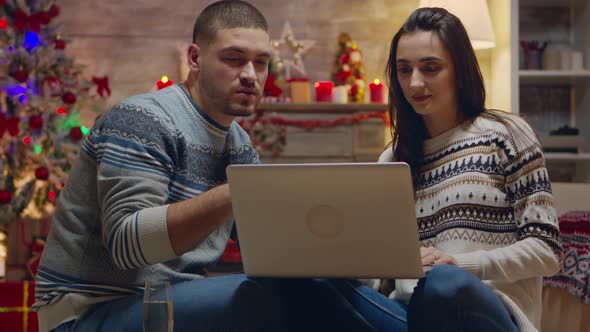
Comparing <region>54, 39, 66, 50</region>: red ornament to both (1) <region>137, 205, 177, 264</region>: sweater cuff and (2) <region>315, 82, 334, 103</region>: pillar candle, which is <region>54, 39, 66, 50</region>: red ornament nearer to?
(2) <region>315, 82, 334, 103</region>: pillar candle

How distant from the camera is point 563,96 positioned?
4.62m

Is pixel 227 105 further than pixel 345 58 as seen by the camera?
No

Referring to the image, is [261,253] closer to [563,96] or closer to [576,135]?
[576,135]

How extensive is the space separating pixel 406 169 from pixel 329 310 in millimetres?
422

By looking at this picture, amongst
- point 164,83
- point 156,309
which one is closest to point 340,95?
point 164,83

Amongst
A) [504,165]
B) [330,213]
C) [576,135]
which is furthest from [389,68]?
[576,135]

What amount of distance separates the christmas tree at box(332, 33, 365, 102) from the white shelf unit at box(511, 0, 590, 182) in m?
A: 0.94

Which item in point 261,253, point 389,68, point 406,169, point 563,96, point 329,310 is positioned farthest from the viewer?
point 563,96

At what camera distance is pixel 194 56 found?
177cm

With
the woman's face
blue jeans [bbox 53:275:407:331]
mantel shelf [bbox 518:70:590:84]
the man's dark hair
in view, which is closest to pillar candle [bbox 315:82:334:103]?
mantel shelf [bbox 518:70:590:84]

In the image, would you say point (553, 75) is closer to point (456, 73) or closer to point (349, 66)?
point (349, 66)

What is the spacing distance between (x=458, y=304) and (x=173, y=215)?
20.9 inches

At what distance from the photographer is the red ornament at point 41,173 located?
4039 millimetres

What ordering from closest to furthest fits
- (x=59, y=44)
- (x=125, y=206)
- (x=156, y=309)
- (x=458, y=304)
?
(x=156, y=309) < (x=458, y=304) < (x=125, y=206) < (x=59, y=44)
